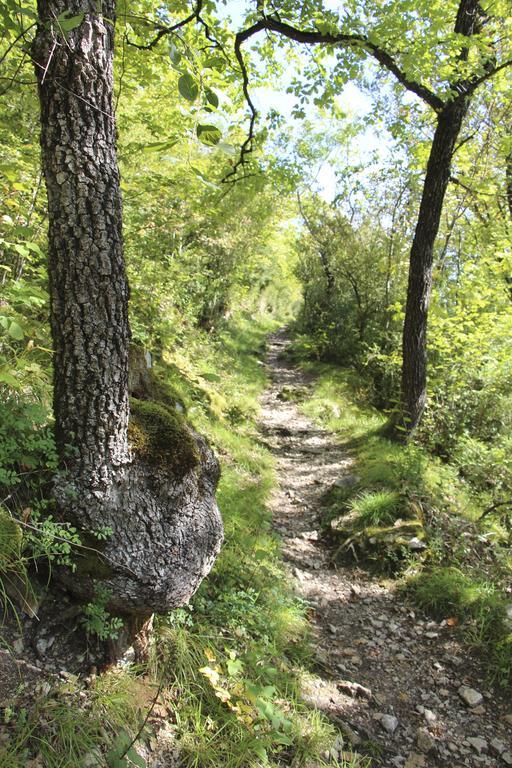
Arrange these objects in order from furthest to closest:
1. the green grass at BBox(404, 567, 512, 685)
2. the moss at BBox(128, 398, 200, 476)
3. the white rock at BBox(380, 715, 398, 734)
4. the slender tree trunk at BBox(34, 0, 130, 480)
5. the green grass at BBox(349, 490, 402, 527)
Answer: the green grass at BBox(349, 490, 402, 527) < the green grass at BBox(404, 567, 512, 685) < the white rock at BBox(380, 715, 398, 734) < the moss at BBox(128, 398, 200, 476) < the slender tree trunk at BBox(34, 0, 130, 480)

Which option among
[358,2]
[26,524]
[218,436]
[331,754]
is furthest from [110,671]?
[358,2]

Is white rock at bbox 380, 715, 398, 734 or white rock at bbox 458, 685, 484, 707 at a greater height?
white rock at bbox 458, 685, 484, 707

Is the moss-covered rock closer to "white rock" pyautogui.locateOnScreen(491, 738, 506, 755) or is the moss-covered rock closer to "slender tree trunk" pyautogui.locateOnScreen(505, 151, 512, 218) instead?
"slender tree trunk" pyautogui.locateOnScreen(505, 151, 512, 218)

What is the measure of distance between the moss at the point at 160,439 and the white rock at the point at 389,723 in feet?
7.94

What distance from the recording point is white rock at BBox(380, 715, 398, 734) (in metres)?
3.35

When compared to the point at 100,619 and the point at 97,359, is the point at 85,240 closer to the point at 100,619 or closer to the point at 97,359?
the point at 97,359

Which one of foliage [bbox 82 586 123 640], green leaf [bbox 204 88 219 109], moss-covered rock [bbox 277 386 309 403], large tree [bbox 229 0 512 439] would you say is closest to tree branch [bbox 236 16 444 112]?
large tree [bbox 229 0 512 439]

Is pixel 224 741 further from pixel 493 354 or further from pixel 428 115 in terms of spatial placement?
pixel 428 115

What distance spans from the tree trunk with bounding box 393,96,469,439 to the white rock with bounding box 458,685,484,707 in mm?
3554

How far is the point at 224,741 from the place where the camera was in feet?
8.79

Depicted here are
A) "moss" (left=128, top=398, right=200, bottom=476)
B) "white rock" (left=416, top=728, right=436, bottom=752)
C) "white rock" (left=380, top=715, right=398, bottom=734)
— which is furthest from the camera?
"white rock" (left=380, top=715, right=398, bottom=734)

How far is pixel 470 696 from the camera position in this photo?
11.9 ft

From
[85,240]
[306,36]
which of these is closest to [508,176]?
[306,36]

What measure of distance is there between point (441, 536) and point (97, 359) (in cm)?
464
